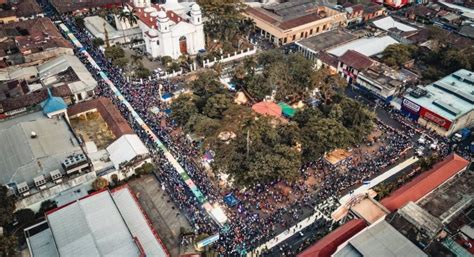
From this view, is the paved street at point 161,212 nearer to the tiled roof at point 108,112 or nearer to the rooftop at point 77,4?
the tiled roof at point 108,112

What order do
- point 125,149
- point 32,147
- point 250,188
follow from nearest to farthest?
point 32,147
point 250,188
point 125,149

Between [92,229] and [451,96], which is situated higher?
[92,229]

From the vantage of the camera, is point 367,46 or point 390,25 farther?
point 390,25

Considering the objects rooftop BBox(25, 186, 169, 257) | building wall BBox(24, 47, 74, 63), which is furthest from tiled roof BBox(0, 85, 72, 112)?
rooftop BBox(25, 186, 169, 257)

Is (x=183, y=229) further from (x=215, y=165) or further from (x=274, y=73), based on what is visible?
(x=274, y=73)

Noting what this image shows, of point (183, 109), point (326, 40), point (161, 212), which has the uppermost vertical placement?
point (326, 40)

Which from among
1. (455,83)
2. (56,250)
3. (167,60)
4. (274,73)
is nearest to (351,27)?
(455,83)

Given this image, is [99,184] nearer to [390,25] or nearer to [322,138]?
[322,138]

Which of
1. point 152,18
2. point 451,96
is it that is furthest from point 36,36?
point 451,96
